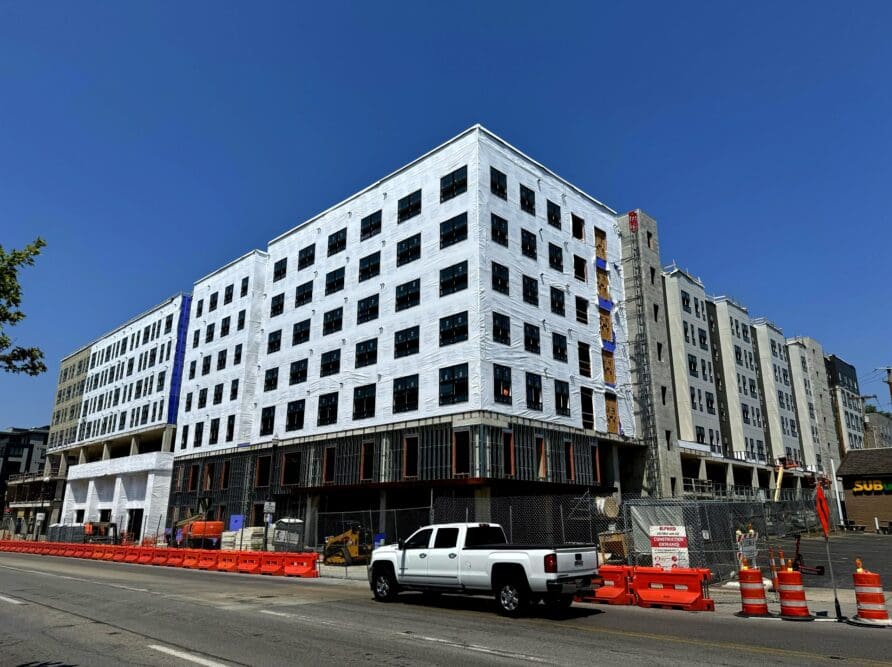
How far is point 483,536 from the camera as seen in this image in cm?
1573

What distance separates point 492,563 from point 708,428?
5220 centimetres

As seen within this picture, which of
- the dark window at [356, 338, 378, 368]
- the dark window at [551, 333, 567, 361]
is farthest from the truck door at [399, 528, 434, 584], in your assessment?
the dark window at [356, 338, 378, 368]

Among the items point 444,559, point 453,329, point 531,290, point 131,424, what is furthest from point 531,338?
point 131,424

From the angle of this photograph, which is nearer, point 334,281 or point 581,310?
point 581,310

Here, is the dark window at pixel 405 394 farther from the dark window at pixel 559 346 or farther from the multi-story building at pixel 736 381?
the multi-story building at pixel 736 381

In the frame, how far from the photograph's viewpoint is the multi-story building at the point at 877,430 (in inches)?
4257

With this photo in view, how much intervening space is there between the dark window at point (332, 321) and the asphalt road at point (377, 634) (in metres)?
28.2

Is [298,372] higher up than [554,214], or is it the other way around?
[554,214]

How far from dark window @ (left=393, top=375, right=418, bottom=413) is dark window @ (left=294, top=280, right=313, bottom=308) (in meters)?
13.1

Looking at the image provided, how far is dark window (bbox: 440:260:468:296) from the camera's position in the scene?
36.7 metres

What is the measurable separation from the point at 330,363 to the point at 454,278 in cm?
1225

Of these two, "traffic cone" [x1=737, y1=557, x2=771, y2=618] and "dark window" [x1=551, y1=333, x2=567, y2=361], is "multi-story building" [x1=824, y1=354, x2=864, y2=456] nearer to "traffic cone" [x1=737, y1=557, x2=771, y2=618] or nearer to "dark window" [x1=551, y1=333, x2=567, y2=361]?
"dark window" [x1=551, y1=333, x2=567, y2=361]

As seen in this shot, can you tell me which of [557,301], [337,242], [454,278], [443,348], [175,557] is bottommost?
[175,557]

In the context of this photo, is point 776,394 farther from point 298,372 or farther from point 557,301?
point 298,372
